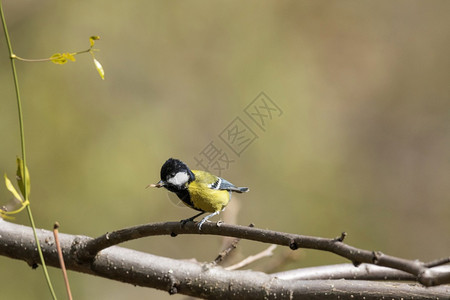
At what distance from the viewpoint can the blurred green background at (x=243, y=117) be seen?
2746mm

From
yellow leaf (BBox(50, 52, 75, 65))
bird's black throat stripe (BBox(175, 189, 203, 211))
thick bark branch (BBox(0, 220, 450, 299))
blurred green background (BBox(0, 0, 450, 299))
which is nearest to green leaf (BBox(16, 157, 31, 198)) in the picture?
yellow leaf (BBox(50, 52, 75, 65))

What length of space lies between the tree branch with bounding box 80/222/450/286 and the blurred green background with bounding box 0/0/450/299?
4.45ft

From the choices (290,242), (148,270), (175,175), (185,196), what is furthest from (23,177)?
(185,196)

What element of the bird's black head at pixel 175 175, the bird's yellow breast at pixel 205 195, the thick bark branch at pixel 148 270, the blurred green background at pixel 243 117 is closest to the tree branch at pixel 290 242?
the thick bark branch at pixel 148 270

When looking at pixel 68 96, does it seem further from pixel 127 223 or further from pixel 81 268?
pixel 81 268

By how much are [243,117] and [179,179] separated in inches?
51.2

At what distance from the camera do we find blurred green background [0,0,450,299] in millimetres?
2746

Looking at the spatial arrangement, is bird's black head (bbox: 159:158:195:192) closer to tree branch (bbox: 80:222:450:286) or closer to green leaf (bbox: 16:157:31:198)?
tree branch (bbox: 80:222:450:286)

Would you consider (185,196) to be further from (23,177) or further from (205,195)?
(23,177)

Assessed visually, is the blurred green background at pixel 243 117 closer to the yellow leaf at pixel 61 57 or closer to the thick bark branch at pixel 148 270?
the thick bark branch at pixel 148 270

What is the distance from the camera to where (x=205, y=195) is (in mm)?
1634

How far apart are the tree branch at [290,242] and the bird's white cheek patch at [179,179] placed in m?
0.32

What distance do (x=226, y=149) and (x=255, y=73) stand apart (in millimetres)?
607

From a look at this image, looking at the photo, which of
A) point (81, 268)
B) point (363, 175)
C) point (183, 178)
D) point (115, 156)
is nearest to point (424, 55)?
point (363, 175)
